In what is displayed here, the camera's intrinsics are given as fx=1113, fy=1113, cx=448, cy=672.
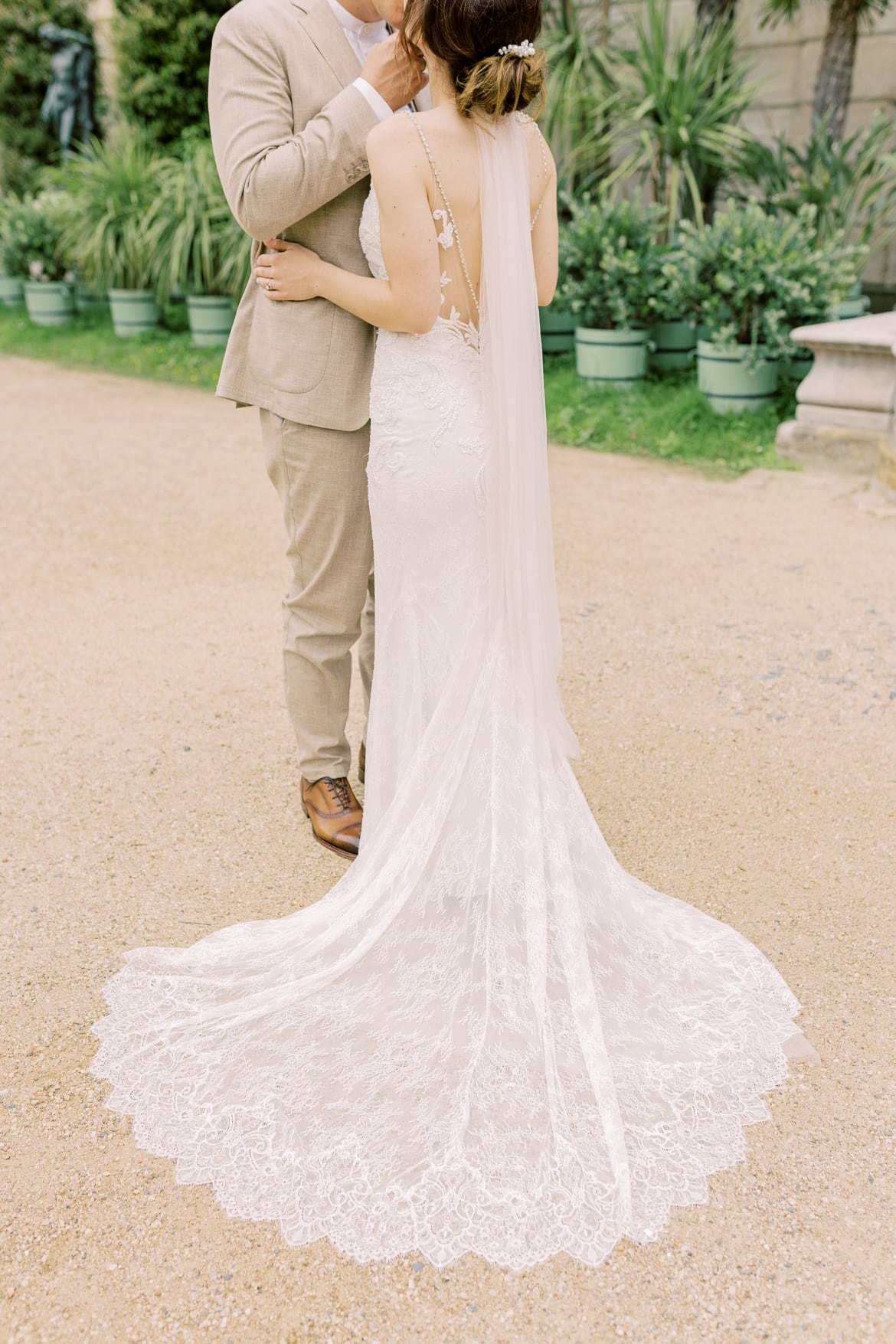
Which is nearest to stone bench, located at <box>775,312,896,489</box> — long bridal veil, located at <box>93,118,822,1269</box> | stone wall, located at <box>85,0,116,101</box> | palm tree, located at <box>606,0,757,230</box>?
palm tree, located at <box>606,0,757,230</box>

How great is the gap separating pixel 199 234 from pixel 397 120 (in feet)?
27.8

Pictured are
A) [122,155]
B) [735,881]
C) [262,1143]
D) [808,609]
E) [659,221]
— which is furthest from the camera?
[122,155]

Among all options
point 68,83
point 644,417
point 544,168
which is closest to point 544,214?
point 544,168

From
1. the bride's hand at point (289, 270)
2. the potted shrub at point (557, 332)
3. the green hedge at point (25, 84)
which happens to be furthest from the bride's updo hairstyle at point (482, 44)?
the green hedge at point (25, 84)

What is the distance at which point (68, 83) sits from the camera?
14.4 meters

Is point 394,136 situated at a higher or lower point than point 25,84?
lower

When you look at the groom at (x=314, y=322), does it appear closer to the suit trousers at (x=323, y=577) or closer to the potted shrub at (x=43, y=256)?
the suit trousers at (x=323, y=577)

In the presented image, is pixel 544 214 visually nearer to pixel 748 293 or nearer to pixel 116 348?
pixel 748 293

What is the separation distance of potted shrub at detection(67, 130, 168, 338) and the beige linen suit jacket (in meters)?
8.39

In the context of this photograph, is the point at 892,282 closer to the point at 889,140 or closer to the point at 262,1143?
the point at 889,140

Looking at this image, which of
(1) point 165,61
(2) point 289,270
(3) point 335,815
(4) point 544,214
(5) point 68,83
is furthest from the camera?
(5) point 68,83

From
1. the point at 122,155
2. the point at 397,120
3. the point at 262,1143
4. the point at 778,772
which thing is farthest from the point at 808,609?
the point at 122,155

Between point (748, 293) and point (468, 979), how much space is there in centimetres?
558

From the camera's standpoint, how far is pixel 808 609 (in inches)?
176
